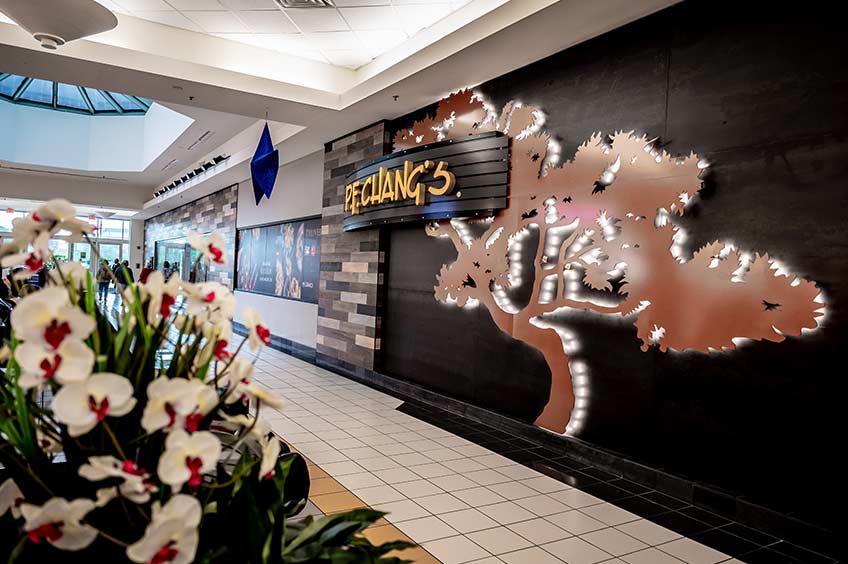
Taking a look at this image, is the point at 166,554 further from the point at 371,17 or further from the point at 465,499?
the point at 371,17

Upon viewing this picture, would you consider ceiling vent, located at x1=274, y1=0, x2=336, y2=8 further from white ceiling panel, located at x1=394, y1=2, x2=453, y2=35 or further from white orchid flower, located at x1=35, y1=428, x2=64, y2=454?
white orchid flower, located at x1=35, y1=428, x2=64, y2=454

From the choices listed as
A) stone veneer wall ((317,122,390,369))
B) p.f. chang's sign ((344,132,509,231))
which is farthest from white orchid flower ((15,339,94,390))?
stone veneer wall ((317,122,390,369))

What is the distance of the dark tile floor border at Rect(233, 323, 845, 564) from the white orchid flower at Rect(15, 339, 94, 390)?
3.20 meters

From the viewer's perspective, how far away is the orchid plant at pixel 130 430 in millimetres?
666

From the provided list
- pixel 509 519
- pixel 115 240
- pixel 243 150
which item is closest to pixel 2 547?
pixel 509 519

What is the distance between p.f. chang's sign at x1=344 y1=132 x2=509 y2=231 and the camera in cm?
507

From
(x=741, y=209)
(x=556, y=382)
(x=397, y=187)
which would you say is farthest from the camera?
(x=397, y=187)

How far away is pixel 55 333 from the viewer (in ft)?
2.15

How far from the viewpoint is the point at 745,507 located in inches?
125

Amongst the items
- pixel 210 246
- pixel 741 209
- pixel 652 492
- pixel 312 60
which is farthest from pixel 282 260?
pixel 210 246

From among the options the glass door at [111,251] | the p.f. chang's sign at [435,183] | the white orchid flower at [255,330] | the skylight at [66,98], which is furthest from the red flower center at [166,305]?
the glass door at [111,251]

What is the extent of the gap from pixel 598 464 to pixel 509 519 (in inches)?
45.1

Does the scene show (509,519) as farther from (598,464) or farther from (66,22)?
(66,22)

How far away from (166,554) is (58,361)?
0.27 meters
